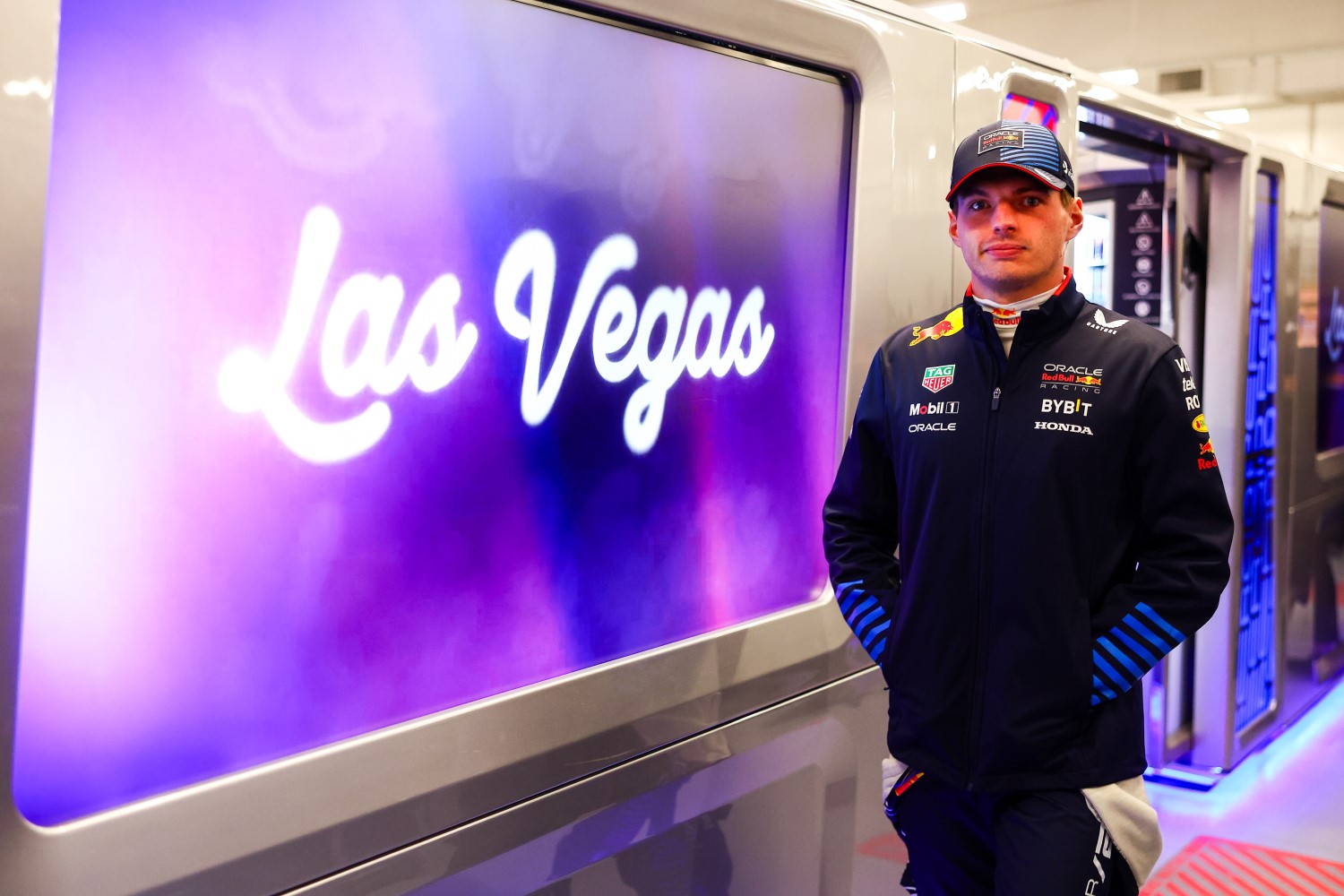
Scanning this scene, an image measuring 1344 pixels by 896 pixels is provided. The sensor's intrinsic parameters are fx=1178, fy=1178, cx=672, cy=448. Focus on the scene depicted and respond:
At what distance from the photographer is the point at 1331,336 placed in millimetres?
4645

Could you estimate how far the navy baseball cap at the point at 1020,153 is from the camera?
163 cm

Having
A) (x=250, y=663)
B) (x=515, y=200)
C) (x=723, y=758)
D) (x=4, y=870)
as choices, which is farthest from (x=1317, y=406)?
(x=4, y=870)

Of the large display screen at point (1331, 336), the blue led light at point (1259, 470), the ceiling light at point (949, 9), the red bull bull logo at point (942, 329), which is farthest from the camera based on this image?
the ceiling light at point (949, 9)

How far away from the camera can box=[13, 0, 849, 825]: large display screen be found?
1164 millimetres

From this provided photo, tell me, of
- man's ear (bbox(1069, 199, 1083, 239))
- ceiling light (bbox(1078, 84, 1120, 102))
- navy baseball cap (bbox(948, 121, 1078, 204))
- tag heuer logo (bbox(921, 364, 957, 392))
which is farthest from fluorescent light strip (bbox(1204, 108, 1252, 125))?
tag heuer logo (bbox(921, 364, 957, 392))

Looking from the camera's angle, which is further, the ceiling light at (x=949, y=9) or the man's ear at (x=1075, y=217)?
the ceiling light at (x=949, y=9)

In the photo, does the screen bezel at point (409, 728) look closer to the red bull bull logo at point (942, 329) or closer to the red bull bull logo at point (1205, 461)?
the red bull bull logo at point (942, 329)

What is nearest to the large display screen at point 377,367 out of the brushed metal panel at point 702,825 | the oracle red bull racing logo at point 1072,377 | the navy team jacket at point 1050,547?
the brushed metal panel at point 702,825

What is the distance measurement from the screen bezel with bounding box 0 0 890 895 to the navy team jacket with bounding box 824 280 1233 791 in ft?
1.21

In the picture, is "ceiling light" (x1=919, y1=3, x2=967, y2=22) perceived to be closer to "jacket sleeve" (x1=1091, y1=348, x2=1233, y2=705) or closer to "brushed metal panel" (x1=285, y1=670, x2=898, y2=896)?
"brushed metal panel" (x1=285, y1=670, x2=898, y2=896)

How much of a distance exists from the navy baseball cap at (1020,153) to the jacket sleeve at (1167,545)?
0.99 feet

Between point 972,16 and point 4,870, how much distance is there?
8313mm

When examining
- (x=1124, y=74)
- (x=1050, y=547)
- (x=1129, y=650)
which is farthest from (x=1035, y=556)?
(x=1124, y=74)

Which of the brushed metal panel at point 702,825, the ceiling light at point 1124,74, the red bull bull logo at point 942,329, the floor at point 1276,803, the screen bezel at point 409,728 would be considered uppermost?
the ceiling light at point 1124,74
